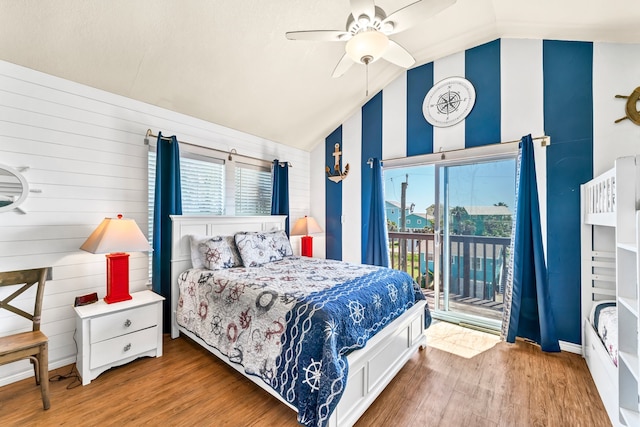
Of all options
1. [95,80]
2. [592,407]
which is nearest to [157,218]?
[95,80]

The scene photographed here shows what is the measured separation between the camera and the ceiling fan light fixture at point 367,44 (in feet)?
5.49

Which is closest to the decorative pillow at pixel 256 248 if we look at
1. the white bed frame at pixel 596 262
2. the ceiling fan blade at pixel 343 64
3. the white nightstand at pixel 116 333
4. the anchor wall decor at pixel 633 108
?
the white nightstand at pixel 116 333

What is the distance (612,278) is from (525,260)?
0.62 m

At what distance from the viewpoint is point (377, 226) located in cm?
384

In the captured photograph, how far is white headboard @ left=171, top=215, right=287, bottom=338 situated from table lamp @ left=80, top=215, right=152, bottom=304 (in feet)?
1.55

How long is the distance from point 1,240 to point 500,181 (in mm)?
4693

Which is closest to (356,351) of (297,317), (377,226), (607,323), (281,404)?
(297,317)

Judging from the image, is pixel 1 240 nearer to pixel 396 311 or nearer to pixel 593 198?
pixel 396 311

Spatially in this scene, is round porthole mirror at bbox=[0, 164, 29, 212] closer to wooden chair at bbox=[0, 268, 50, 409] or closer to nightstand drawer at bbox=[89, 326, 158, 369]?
wooden chair at bbox=[0, 268, 50, 409]

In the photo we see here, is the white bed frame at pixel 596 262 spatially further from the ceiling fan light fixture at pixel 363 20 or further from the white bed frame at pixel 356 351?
the ceiling fan light fixture at pixel 363 20

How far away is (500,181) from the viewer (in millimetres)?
3180

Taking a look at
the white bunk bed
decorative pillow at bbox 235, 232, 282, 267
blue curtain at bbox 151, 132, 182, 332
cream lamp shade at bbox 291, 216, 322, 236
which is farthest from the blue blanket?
cream lamp shade at bbox 291, 216, 322, 236

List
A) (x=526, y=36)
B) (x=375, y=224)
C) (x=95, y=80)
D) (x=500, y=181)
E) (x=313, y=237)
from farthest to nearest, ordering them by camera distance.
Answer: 1. (x=313, y=237)
2. (x=375, y=224)
3. (x=500, y=181)
4. (x=526, y=36)
5. (x=95, y=80)

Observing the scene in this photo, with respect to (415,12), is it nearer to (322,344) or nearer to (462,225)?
(322,344)
